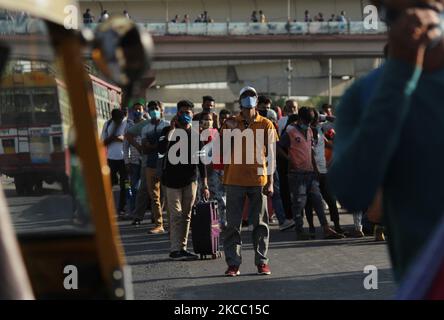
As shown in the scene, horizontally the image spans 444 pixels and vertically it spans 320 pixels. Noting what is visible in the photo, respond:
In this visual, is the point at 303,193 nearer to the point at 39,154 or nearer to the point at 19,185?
the point at 19,185

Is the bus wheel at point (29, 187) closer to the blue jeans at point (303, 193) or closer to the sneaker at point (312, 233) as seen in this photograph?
the blue jeans at point (303, 193)

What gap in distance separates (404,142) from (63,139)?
141 cm

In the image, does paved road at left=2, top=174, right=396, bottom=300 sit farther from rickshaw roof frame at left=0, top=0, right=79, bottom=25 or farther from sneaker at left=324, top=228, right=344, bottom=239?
rickshaw roof frame at left=0, top=0, right=79, bottom=25

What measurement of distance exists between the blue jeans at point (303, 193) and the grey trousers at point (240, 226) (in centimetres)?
380

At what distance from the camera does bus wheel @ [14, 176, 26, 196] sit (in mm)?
→ 4512

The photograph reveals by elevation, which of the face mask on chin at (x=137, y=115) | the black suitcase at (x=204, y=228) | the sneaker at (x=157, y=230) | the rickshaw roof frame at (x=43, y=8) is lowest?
the sneaker at (x=157, y=230)

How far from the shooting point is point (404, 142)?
3215 millimetres

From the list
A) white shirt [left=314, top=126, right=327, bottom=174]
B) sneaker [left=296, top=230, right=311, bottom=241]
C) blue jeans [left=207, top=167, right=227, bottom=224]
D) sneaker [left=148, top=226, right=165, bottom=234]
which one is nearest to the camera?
sneaker [left=296, top=230, right=311, bottom=241]

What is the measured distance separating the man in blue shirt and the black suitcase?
947 centimetres

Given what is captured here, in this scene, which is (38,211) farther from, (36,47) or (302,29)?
(302,29)

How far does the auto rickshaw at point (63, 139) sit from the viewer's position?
3.53 m

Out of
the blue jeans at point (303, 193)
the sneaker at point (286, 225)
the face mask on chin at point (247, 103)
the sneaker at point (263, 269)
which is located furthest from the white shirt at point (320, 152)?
the sneaker at point (263, 269)

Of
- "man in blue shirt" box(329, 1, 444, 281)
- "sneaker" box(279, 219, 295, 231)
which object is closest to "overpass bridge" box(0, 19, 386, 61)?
"sneaker" box(279, 219, 295, 231)

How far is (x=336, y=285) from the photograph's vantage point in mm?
10484
